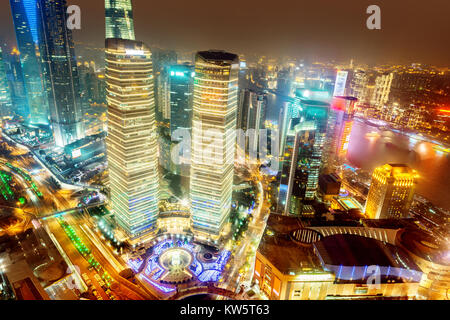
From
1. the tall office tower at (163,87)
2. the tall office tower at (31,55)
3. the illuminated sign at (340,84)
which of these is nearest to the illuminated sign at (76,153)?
the tall office tower at (163,87)

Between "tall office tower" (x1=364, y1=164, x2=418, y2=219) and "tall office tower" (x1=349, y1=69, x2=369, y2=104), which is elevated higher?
"tall office tower" (x1=349, y1=69, x2=369, y2=104)

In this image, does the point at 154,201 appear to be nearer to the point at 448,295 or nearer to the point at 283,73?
the point at 448,295

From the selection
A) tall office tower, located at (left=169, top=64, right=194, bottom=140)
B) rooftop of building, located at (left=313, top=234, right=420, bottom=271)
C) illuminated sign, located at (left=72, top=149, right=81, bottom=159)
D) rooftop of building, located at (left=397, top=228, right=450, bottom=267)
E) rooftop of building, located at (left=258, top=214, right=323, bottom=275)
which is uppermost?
tall office tower, located at (left=169, top=64, right=194, bottom=140)

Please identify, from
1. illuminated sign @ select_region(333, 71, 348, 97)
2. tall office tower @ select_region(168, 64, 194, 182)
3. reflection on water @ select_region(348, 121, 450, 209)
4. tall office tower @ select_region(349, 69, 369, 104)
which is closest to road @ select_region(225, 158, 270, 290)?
tall office tower @ select_region(168, 64, 194, 182)

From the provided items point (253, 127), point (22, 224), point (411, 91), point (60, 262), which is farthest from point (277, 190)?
point (411, 91)

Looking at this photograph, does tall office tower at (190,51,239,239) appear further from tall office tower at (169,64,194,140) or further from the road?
tall office tower at (169,64,194,140)

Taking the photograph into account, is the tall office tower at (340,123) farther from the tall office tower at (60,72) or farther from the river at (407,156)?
the tall office tower at (60,72)

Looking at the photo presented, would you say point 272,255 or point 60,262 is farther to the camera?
point 60,262
